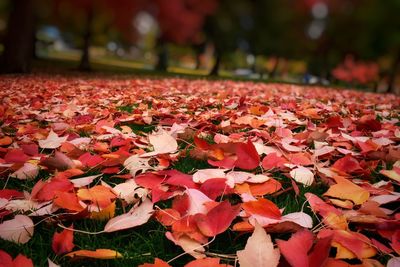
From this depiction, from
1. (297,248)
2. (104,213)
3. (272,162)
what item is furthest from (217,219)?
(272,162)

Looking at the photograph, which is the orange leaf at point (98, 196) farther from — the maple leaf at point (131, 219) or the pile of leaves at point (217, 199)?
the maple leaf at point (131, 219)

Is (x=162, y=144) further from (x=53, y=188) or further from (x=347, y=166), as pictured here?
(x=347, y=166)

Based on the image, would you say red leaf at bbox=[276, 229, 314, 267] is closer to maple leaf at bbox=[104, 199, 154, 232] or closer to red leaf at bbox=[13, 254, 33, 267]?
maple leaf at bbox=[104, 199, 154, 232]

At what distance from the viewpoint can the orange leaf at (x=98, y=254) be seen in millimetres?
854

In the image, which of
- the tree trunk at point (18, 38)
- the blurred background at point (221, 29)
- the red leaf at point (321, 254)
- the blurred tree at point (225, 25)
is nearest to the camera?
the red leaf at point (321, 254)

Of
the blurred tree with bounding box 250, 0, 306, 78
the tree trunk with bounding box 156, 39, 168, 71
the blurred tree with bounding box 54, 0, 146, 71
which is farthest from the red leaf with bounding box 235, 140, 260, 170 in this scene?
the blurred tree with bounding box 250, 0, 306, 78

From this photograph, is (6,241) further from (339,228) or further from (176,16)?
(176,16)

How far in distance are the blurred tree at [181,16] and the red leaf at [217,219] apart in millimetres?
13858

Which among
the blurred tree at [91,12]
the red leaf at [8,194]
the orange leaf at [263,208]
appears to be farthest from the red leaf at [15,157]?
the blurred tree at [91,12]

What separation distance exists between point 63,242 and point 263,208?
54 cm

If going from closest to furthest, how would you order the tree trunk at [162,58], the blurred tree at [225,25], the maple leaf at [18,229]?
the maple leaf at [18,229] < the blurred tree at [225,25] < the tree trunk at [162,58]

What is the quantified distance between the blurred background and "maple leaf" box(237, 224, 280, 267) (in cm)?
1042

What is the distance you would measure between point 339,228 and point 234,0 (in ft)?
78.8

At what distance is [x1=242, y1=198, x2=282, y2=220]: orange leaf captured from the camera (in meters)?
0.98
